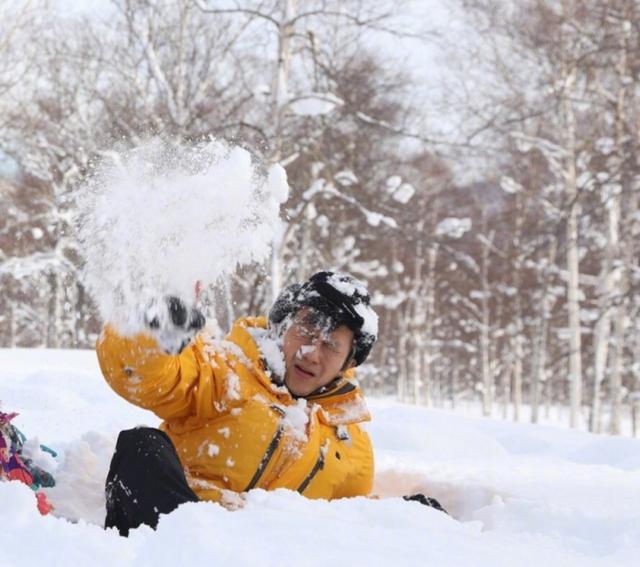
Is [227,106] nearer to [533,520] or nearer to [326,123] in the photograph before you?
[326,123]

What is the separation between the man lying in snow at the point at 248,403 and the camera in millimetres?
1871

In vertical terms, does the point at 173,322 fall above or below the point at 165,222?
below

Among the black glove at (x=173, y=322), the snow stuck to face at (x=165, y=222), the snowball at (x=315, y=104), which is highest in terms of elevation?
the snowball at (x=315, y=104)

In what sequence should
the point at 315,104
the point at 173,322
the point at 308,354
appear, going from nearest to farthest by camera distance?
1. the point at 173,322
2. the point at 308,354
3. the point at 315,104

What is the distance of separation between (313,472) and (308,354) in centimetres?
37

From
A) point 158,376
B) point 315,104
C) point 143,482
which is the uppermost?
point 315,104

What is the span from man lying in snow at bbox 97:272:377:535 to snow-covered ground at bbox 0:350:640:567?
430 mm

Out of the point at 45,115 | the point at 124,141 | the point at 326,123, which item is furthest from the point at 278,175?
the point at 45,115

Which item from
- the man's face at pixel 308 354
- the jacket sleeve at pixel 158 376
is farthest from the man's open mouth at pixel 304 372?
the jacket sleeve at pixel 158 376

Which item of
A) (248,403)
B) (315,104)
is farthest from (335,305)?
(315,104)

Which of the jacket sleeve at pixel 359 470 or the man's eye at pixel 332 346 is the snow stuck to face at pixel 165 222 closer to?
the man's eye at pixel 332 346

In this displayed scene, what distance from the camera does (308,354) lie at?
2.36m

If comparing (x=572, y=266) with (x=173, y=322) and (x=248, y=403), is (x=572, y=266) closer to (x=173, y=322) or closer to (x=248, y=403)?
(x=248, y=403)

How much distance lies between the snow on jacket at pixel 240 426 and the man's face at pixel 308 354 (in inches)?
2.1
